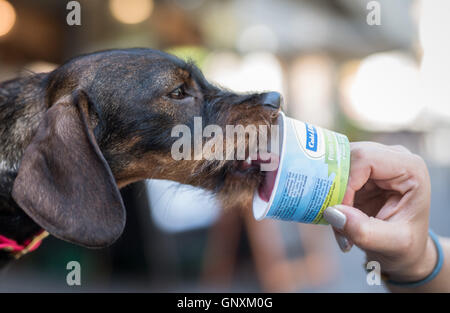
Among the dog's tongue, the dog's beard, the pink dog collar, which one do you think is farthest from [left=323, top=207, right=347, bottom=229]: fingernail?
the pink dog collar

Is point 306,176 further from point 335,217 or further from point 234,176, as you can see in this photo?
point 234,176

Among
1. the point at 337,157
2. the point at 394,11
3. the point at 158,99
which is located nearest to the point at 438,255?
the point at 337,157

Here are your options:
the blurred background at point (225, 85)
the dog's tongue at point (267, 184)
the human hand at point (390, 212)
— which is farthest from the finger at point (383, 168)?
the blurred background at point (225, 85)

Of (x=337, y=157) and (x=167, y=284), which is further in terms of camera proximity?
(x=167, y=284)

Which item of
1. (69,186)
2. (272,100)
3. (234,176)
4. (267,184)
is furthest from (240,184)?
(69,186)

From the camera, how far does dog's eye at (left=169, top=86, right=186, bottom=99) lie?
2268 millimetres

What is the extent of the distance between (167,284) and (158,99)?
12.3 feet

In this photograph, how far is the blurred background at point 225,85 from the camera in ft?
17.6

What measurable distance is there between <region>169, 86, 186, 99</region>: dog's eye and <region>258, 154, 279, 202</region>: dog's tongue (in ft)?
1.67

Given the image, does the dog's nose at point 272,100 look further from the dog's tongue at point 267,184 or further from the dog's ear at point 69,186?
the dog's ear at point 69,186

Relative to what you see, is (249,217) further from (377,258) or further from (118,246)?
(377,258)

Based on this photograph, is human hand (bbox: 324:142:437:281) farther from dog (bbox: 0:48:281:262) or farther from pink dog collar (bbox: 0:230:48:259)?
pink dog collar (bbox: 0:230:48:259)

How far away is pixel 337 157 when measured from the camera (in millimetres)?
1833

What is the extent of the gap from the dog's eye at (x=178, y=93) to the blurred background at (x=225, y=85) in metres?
0.51
